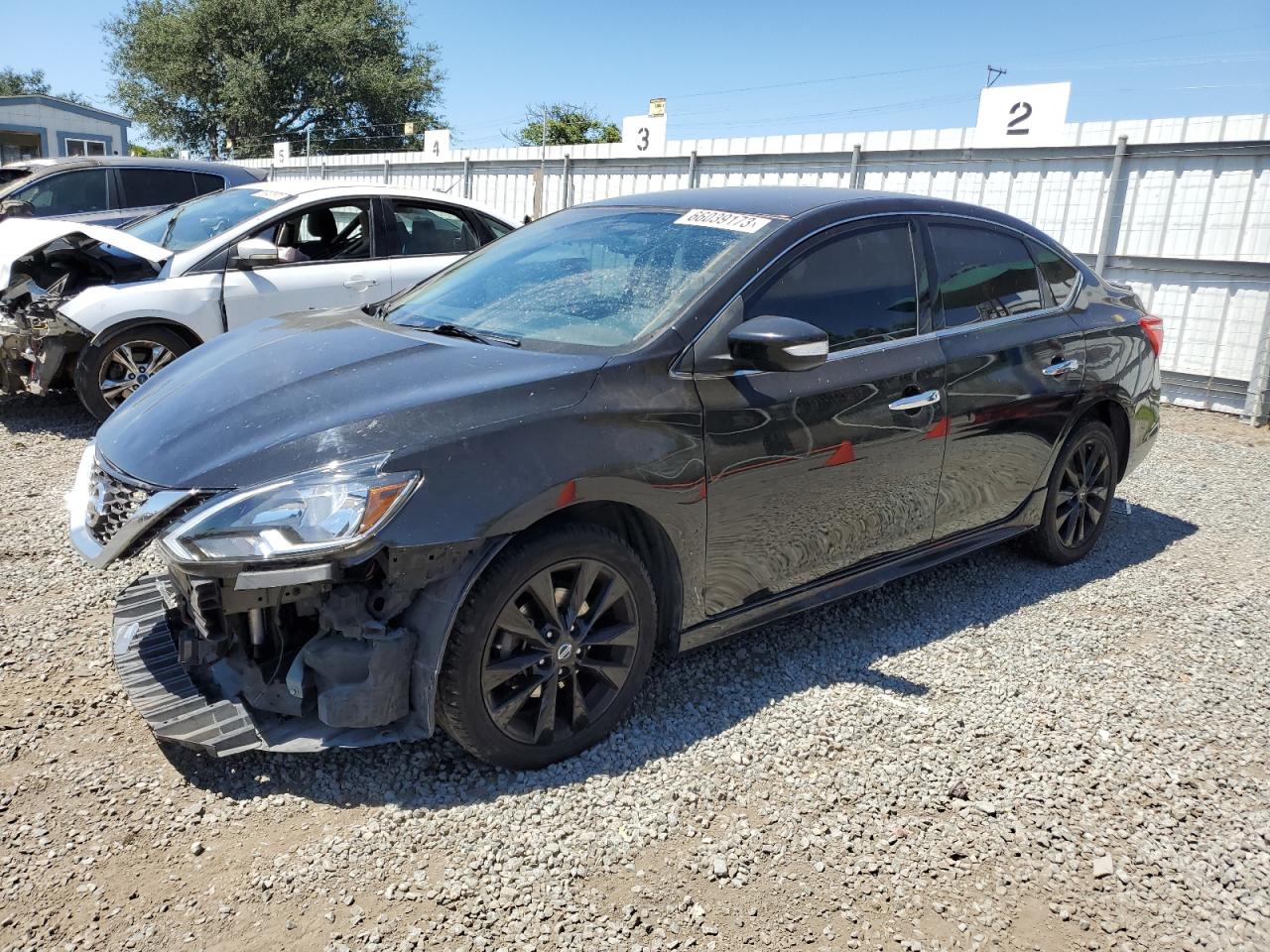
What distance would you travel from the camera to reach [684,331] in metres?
3.09

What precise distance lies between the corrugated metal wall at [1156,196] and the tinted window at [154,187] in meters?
→ 6.35

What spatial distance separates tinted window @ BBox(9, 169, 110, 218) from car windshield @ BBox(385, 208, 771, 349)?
25.6ft

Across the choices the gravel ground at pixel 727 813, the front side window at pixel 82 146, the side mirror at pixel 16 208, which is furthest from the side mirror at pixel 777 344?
the front side window at pixel 82 146

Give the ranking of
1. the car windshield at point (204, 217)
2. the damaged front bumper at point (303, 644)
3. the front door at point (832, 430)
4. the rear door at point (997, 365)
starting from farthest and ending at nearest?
the car windshield at point (204, 217), the rear door at point (997, 365), the front door at point (832, 430), the damaged front bumper at point (303, 644)

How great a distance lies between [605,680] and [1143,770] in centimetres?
184

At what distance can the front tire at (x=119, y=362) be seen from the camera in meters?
6.28

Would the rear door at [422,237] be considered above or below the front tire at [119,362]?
above

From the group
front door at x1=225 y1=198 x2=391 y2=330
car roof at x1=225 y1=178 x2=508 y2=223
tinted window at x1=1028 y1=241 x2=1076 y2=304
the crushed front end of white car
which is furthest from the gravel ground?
car roof at x1=225 y1=178 x2=508 y2=223

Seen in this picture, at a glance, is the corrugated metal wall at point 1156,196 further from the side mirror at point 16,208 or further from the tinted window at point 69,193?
the side mirror at point 16,208

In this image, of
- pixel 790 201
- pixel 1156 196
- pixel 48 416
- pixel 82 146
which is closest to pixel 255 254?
pixel 48 416

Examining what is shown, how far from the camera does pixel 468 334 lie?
331 centimetres

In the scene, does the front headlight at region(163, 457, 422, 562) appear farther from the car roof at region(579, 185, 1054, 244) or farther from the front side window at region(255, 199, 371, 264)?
the front side window at region(255, 199, 371, 264)

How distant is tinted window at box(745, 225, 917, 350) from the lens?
3.38 m

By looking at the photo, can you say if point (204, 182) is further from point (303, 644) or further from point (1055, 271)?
point (303, 644)
